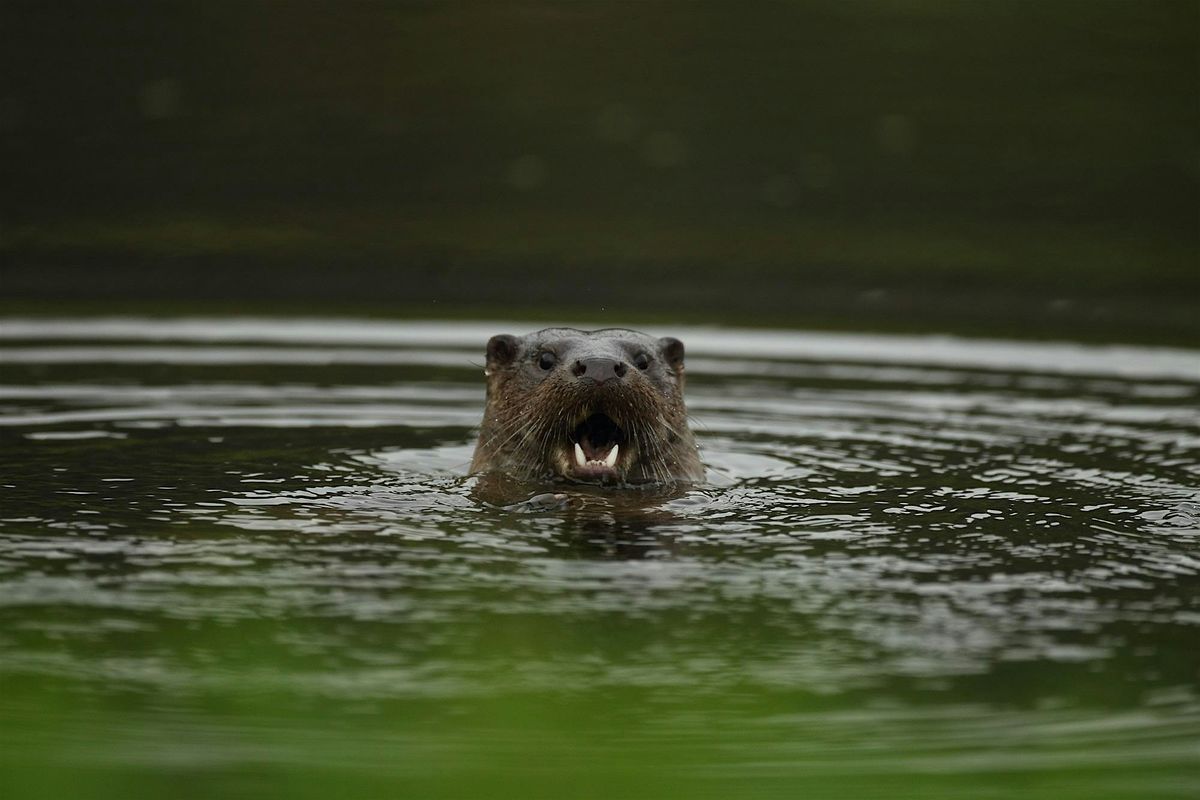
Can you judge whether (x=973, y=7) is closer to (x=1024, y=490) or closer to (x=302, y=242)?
(x=302, y=242)

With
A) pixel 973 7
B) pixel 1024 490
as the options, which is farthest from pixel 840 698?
pixel 973 7

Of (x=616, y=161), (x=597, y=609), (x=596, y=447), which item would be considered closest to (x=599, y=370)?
(x=596, y=447)

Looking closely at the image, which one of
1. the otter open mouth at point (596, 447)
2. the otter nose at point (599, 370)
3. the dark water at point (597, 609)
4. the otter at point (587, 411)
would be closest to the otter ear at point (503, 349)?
the otter at point (587, 411)

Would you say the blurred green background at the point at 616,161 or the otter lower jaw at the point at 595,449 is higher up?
the blurred green background at the point at 616,161

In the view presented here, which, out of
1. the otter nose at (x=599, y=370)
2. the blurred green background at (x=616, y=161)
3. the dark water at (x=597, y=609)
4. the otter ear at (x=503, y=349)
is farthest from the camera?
the blurred green background at (x=616, y=161)

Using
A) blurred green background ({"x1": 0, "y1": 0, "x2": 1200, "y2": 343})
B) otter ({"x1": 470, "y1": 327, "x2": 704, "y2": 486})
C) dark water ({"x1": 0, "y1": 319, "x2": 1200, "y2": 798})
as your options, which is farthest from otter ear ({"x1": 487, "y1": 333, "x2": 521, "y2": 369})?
blurred green background ({"x1": 0, "y1": 0, "x2": 1200, "y2": 343})

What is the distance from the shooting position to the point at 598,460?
9.34 metres

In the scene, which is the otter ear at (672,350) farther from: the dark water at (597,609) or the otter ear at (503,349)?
the otter ear at (503,349)

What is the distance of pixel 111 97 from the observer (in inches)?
729

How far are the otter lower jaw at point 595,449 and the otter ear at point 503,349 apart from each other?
2.34ft

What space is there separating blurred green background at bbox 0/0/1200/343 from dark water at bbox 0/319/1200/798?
493 centimetres

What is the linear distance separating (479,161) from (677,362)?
28.8 feet

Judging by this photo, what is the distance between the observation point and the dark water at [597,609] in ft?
15.6

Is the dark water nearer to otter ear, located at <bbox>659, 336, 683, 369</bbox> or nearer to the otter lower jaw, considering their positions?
the otter lower jaw
